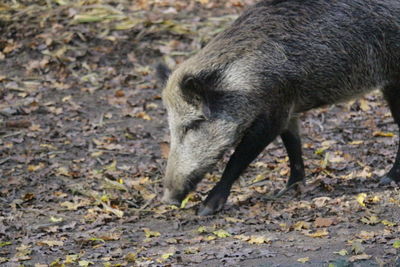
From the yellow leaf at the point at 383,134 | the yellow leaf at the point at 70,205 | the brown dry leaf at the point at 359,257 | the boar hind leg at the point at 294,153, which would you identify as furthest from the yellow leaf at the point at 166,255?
the yellow leaf at the point at 383,134

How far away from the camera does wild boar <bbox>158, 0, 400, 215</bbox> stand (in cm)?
694

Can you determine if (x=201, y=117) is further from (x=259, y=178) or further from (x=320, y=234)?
(x=320, y=234)

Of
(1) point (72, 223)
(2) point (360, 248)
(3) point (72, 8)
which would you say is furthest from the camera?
(3) point (72, 8)

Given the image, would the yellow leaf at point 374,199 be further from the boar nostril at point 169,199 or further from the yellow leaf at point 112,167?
the yellow leaf at point 112,167

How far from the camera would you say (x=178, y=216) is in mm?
7105

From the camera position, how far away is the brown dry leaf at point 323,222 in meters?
6.38

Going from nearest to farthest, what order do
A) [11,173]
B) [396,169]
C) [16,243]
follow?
[16,243] < [396,169] < [11,173]

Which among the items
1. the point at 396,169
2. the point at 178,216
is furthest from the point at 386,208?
the point at 178,216

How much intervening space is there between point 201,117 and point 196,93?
0.25m

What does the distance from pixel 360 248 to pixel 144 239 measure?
6.06 feet

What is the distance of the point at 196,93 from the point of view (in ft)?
22.6

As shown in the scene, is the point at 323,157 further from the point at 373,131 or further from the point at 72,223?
the point at 72,223

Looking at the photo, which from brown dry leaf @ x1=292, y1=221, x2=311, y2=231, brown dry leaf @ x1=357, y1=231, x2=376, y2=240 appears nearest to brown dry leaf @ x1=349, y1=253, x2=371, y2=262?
brown dry leaf @ x1=357, y1=231, x2=376, y2=240

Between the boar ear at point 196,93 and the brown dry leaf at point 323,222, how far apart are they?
4.40 feet
